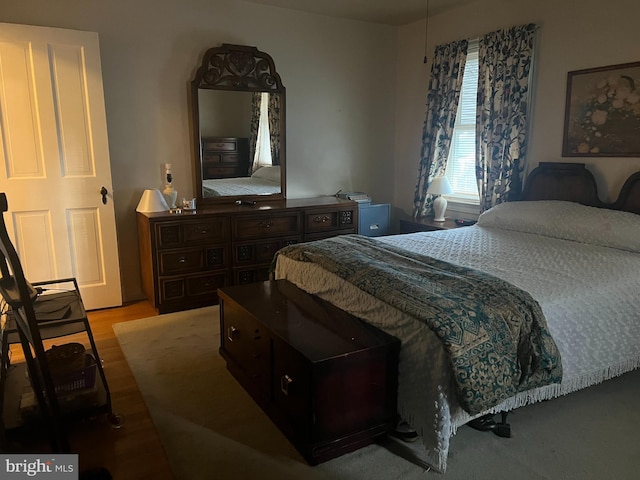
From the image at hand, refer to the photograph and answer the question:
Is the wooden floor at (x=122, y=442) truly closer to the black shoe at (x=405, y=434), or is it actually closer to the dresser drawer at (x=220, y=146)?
the black shoe at (x=405, y=434)

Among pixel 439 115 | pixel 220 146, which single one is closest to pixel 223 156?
pixel 220 146

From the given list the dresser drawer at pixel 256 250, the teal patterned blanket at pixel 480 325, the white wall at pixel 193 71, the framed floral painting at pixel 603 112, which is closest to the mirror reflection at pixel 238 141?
the white wall at pixel 193 71

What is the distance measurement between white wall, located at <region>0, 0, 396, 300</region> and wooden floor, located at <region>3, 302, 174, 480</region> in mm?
1615

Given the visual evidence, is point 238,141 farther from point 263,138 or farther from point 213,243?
point 213,243

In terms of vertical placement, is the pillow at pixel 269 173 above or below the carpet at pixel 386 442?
above

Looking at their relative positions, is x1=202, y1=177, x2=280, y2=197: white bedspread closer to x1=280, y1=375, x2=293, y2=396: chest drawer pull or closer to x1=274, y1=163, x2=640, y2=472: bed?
x1=274, y1=163, x2=640, y2=472: bed

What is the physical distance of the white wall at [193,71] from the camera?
144 inches

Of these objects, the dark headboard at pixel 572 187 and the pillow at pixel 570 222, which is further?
the dark headboard at pixel 572 187

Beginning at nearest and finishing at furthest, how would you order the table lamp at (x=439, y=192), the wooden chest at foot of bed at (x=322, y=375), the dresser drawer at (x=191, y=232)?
1. the wooden chest at foot of bed at (x=322, y=375)
2. the dresser drawer at (x=191, y=232)
3. the table lamp at (x=439, y=192)

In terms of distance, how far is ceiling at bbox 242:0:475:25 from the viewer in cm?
411

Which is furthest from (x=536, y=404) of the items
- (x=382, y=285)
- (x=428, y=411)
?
(x=382, y=285)

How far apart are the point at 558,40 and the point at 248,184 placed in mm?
2699

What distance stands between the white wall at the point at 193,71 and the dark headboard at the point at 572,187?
1.74 m

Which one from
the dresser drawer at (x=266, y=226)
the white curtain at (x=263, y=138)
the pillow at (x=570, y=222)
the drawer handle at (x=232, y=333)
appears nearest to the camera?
the drawer handle at (x=232, y=333)
